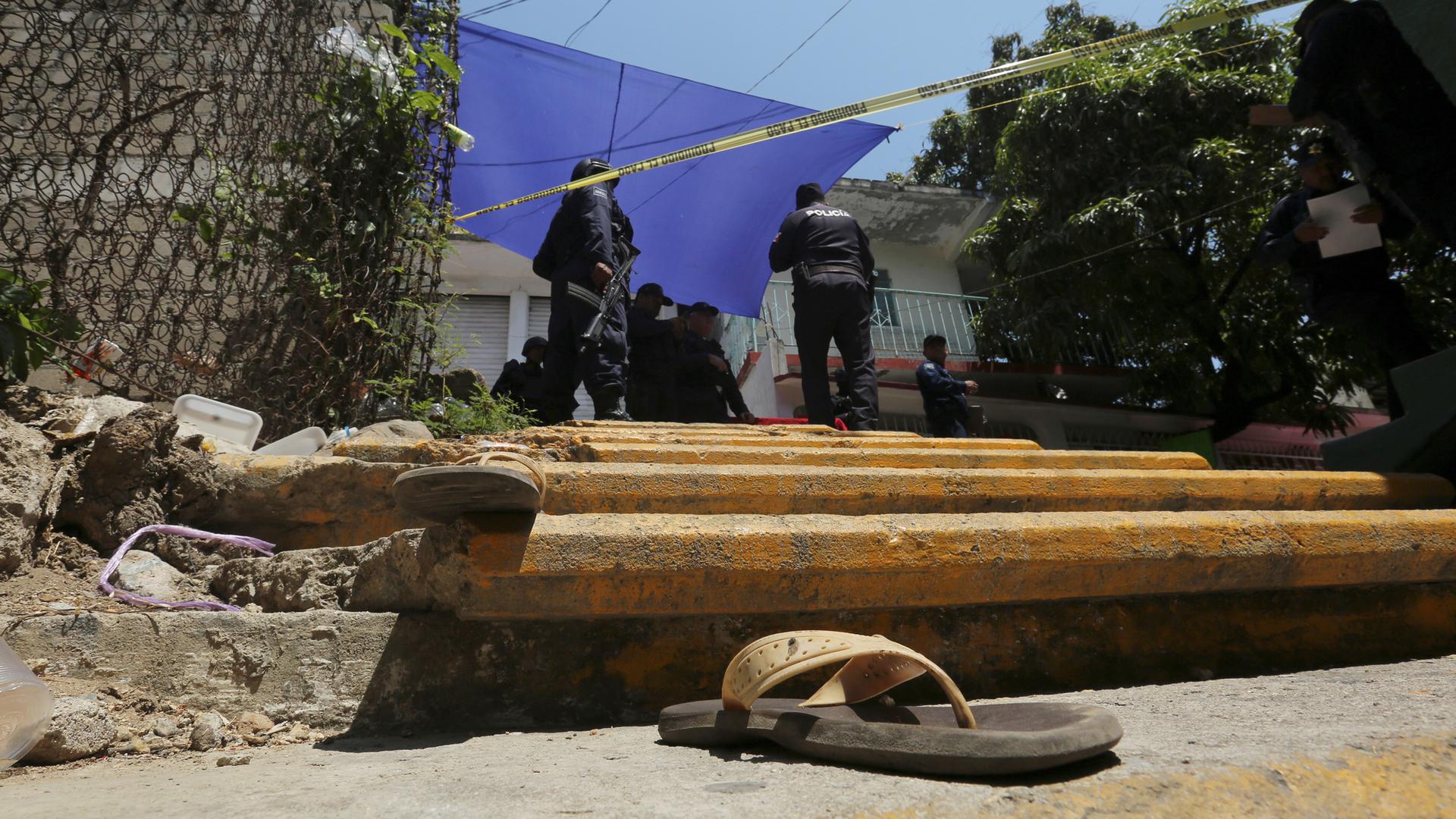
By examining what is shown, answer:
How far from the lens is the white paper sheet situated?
3.86 m

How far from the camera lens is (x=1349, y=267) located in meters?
4.03

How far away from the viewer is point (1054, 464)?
3.25 m

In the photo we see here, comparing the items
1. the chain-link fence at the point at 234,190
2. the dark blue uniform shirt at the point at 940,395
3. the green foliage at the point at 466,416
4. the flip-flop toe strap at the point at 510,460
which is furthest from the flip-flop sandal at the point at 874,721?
the dark blue uniform shirt at the point at 940,395

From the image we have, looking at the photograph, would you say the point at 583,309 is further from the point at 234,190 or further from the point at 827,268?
the point at 234,190

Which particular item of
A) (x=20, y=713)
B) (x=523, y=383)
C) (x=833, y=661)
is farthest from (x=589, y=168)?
(x=833, y=661)

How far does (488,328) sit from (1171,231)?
28.3 feet

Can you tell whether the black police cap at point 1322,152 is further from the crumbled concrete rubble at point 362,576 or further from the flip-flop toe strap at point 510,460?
the crumbled concrete rubble at point 362,576

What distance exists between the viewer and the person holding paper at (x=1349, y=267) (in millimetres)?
3900

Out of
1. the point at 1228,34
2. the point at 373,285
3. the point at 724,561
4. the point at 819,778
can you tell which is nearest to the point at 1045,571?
the point at 724,561

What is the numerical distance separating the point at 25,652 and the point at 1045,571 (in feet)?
6.47

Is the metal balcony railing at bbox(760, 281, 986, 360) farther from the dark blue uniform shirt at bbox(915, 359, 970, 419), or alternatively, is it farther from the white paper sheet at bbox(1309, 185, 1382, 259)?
the white paper sheet at bbox(1309, 185, 1382, 259)

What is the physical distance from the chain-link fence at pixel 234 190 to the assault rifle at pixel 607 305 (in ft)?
3.19

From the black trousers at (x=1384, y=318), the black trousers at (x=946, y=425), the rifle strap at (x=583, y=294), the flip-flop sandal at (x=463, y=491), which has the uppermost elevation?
the rifle strap at (x=583, y=294)

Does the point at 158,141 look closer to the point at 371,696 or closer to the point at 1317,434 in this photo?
the point at 371,696
